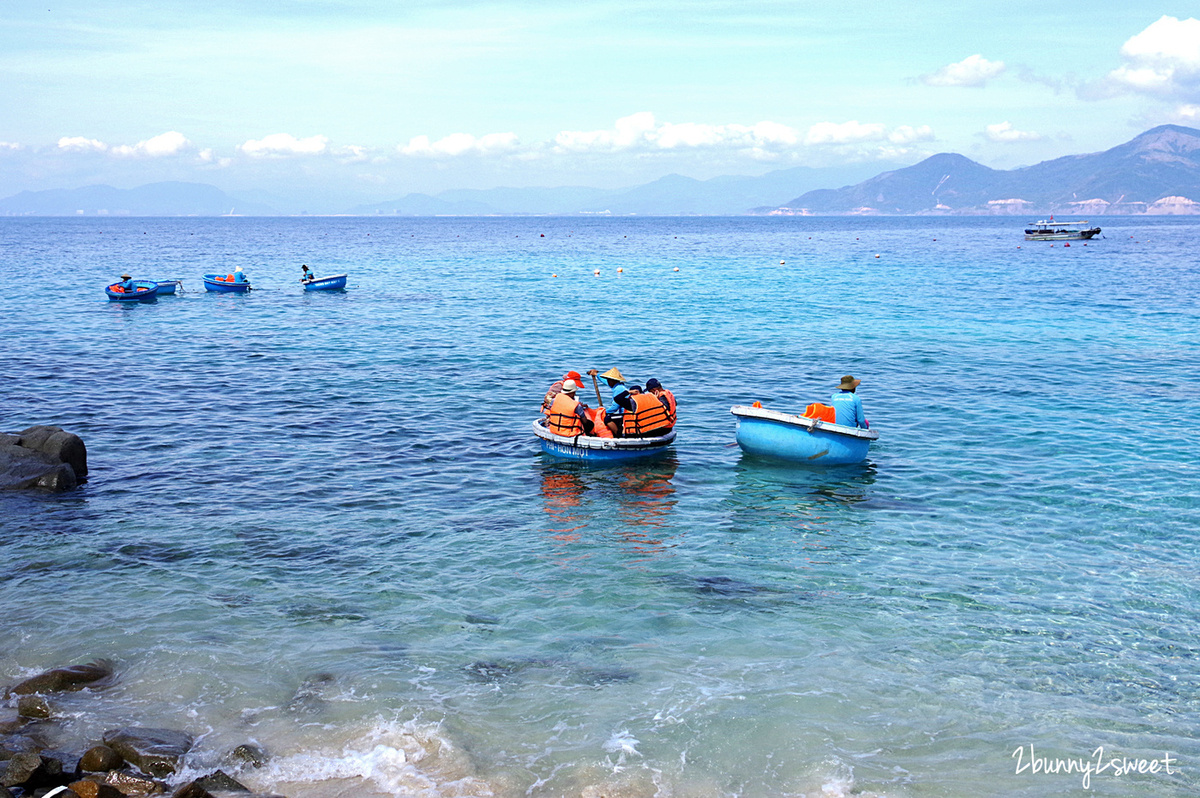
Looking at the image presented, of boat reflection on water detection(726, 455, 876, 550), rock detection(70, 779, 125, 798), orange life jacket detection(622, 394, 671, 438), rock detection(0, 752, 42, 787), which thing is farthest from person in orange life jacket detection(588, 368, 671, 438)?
rock detection(0, 752, 42, 787)

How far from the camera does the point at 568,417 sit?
2034 centimetres

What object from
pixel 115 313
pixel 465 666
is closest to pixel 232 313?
pixel 115 313

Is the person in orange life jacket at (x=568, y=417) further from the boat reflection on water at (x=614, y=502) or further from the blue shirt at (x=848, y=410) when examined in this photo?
the blue shirt at (x=848, y=410)

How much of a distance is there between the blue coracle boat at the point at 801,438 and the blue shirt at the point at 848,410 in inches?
19.2

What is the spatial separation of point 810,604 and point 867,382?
55.6 ft

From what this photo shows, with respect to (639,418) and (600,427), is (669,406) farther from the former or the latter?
(600,427)

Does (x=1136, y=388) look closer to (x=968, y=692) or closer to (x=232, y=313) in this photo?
(x=968, y=692)

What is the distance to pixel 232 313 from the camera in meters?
47.6

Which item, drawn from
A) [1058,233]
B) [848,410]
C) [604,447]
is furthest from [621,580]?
[1058,233]

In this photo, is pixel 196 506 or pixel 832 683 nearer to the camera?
pixel 832 683

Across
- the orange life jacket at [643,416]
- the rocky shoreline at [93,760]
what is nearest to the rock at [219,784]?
the rocky shoreline at [93,760]

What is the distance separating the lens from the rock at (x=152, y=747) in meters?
9.48

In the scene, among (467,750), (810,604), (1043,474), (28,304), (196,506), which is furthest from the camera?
(28,304)

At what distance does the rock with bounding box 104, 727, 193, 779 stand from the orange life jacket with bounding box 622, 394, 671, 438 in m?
11.8
